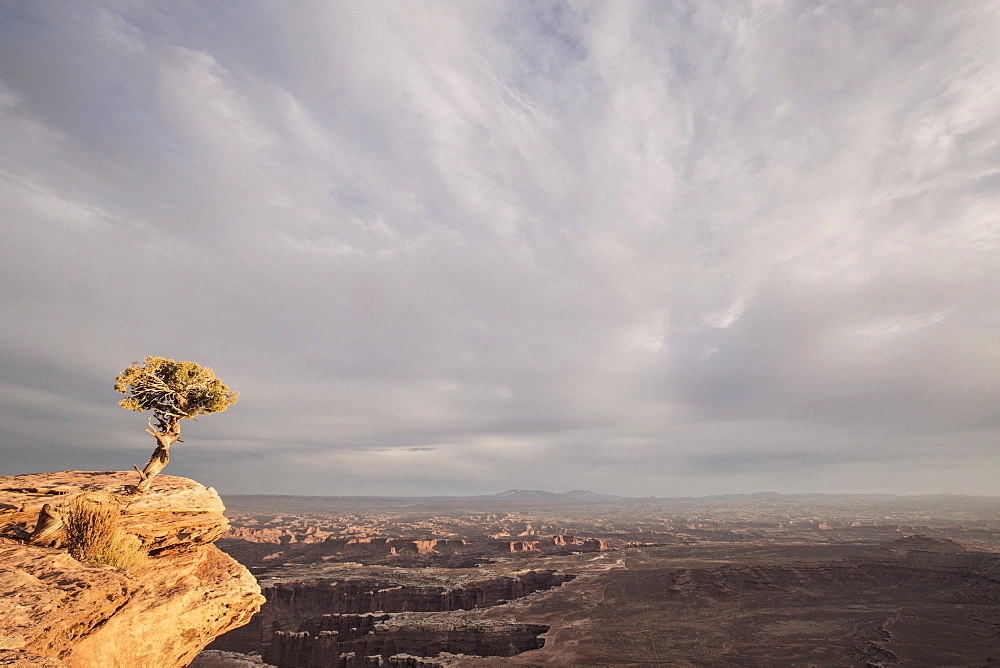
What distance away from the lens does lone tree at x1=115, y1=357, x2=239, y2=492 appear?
13539 mm

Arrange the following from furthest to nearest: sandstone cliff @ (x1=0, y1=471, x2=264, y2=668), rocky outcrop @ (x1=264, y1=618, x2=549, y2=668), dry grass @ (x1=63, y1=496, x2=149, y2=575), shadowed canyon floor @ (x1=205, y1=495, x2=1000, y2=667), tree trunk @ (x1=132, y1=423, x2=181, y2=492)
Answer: rocky outcrop @ (x1=264, y1=618, x2=549, y2=668) → shadowed canyon floor @ (x1=205, y1=495, x2=1000, y2=667) → tree trunk @ (x1=132, y1=423, x2=181, y2=492) → dry grass @ (x1=63, y1=496, x2=149, y2=575) → sandstone cliff @ (x1=0, y1=471, x2=264, y2=668)

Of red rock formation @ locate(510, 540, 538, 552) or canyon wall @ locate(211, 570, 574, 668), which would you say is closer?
canyon wall @ locate(211, 570, 574, 668)

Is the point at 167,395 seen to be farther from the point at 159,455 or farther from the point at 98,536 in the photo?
the point at 98,536

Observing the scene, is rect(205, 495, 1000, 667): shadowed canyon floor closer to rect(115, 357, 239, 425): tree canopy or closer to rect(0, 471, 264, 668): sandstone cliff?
rect(0, 471, 264, 668): sandstone cliff

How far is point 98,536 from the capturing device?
1096 centimetres

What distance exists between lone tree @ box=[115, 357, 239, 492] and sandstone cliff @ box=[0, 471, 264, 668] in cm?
120

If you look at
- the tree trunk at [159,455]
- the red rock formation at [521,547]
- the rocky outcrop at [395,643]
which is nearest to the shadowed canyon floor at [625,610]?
the rocky outcrop at [395,643]

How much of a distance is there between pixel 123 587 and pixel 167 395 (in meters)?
7.21

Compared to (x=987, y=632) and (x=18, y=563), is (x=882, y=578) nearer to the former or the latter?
(x=987, y=632)

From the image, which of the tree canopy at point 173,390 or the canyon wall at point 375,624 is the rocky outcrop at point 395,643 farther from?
the tree canopy at point 173,390

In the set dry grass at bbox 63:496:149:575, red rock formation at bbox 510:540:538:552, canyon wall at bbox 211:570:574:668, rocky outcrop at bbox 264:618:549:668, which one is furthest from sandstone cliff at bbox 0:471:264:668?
red rock formation at bbox 510:540:538:552

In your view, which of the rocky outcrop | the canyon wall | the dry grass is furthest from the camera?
the canyon wall

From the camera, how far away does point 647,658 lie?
41.9m

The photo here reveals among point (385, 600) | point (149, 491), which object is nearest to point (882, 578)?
A: point (385, 600)
